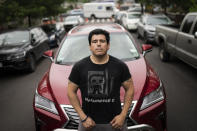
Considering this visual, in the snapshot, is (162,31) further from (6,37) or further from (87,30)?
(6,37)

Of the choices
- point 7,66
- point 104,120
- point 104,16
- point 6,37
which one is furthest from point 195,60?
point 104,16

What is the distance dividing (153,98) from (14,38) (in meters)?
7.14

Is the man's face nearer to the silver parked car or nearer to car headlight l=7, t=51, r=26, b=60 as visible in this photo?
car headlight l=7, t=51, r=26, b=60

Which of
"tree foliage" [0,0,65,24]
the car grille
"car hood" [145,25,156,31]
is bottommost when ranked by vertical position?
the car grille

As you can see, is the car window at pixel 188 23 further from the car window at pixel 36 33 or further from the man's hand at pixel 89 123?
the car window at pixel 36 33

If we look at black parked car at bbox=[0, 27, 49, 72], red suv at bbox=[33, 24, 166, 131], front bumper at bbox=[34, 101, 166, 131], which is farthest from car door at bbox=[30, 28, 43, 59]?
front bumper at bbox=[34, 101, 166, 131]

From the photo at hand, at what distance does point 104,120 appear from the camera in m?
2.27

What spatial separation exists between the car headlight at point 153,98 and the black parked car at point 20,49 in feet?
18.8

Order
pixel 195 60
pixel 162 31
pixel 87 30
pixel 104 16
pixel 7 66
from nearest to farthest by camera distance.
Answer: pixel 87 30
pixel 195 60
pixel 7 66
pixel 162 31
pixel 104 16

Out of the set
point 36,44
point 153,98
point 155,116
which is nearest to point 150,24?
point 36,44

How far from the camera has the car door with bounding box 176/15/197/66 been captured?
20.6ft

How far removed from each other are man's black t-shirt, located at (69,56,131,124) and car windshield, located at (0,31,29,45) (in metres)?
6.94

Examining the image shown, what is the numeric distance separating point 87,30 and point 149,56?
5.36 meters

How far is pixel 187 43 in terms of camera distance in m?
6.64
